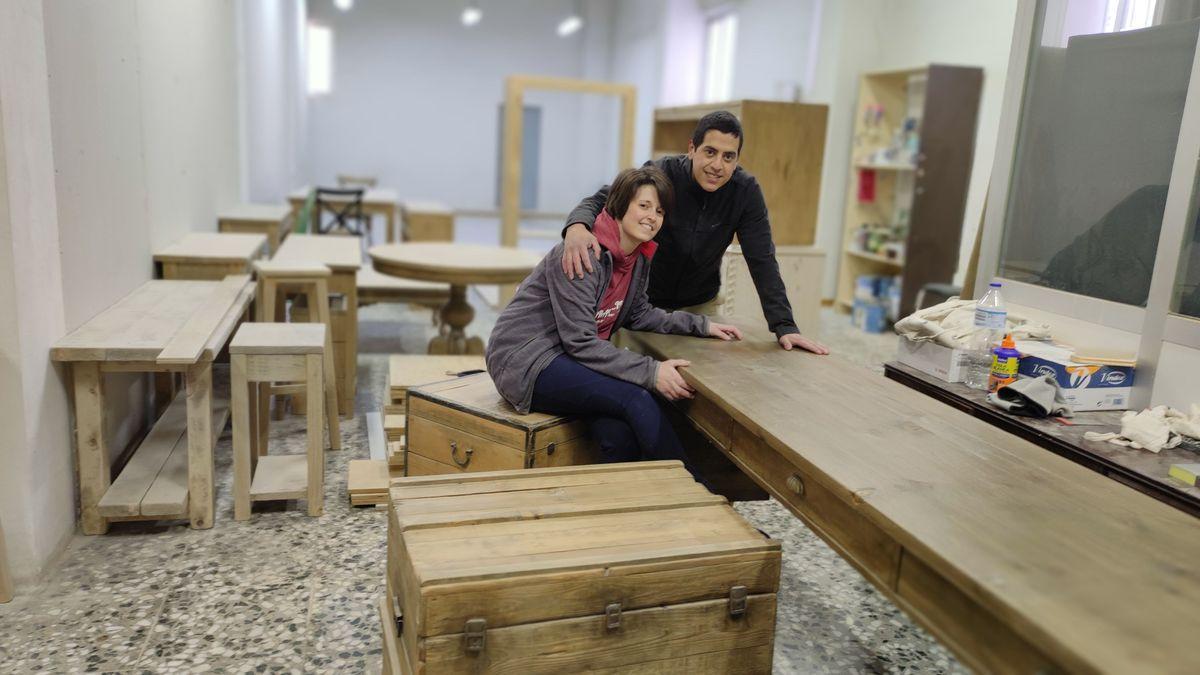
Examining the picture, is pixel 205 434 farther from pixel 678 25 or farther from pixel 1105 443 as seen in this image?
pixel 678 25

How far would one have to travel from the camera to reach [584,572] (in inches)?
65.1

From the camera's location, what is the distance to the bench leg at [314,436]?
10.1 feet

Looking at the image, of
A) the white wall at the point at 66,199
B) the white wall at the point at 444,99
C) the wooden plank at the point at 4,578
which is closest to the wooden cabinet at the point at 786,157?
the white wall at the point at 66,199

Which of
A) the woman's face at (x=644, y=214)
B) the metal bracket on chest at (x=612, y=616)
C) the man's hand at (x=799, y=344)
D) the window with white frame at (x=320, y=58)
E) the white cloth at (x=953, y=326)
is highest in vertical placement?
the window with white frame at (x=320, y=58)

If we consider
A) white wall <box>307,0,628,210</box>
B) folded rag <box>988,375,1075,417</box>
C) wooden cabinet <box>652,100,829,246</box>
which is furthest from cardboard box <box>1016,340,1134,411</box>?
white wall <box>307,0,628,210</box>

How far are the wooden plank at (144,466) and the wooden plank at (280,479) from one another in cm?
34

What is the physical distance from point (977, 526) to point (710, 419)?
3.14 ft

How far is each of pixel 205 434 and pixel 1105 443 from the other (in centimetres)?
265

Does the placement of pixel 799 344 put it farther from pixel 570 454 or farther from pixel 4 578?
pixel 4 578

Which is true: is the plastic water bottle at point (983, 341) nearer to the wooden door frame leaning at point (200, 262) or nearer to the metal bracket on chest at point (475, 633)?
the metal bracket on chest at point (475, 633)

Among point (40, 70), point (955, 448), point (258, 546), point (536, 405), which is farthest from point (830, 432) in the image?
point (40, 70)

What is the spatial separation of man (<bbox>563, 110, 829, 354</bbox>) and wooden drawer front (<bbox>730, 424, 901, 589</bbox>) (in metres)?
0.85

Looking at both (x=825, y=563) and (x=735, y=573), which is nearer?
(x=735, y=573)

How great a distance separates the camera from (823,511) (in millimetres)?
1683
